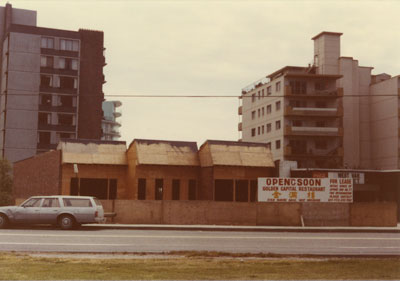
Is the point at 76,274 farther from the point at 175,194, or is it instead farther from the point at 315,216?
the point at 175,194

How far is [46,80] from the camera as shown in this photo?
77250 mm

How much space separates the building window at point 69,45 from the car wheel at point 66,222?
186 ft

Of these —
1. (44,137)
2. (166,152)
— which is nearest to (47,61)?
(44,137)

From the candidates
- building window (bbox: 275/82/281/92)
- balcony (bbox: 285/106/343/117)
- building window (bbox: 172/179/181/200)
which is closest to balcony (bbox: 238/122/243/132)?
building window (bbox: 275/82/281/92)

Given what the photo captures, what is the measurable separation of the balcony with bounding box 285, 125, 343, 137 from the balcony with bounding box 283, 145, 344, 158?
1.96 m

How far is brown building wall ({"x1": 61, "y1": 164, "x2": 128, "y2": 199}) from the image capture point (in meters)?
39.0

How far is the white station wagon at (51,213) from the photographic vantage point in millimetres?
25344

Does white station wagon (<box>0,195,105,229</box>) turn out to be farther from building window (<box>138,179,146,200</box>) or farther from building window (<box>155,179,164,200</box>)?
building window (<box>155,179,164,200</box>)

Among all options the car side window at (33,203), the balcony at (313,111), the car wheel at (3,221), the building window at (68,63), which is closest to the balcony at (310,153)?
the balcony at (313,111)

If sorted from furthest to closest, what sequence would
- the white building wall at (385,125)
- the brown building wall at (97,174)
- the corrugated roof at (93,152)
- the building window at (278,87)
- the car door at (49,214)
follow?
the building window at (278,87) < the white building wall at (385,125) < the corrugated roof at (93,152) < the brown building wall at (97,174) < the car door at (49,214)

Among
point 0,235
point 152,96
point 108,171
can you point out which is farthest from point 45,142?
point 0,235

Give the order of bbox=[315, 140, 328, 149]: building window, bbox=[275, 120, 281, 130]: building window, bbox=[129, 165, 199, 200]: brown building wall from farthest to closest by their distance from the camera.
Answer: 1. bbox=[275, 120, 281, 130]: building window
2. bbox=[315, 140, 328, 149]: building window
3. bbox=[129, 165, 199, 200]: brown building wall

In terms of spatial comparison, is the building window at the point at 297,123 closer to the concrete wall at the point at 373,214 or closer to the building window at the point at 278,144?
the building window at the point at 278,144

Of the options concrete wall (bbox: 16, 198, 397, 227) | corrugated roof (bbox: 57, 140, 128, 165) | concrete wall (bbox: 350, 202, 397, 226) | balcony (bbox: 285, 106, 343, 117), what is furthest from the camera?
balcony (bbox: 285, 106, 343, 117)
